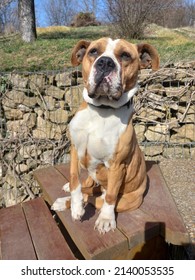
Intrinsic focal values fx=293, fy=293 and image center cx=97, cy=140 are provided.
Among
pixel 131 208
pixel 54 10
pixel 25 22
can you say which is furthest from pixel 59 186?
pixel 54 10

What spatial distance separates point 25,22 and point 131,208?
625cm

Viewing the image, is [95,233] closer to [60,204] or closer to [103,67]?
[60,204]

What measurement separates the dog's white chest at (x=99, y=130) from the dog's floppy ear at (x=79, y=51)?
1.24 feet

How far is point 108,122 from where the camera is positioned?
74.3 inches

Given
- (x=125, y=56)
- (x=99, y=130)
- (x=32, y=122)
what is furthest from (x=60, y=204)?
(x=32, y=122)

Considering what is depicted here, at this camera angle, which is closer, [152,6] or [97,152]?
[97,152]

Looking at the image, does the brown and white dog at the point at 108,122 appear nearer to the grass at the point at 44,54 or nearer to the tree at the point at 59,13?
the grass at the point at 44,54

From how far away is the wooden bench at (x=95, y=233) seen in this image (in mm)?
1846

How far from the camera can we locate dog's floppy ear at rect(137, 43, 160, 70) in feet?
6.41

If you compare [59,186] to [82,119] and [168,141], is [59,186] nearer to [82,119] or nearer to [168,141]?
[82,119]

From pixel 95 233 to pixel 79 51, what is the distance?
1236mm

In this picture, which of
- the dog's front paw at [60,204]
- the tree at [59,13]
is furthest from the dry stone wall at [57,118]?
the tree at [59,13]

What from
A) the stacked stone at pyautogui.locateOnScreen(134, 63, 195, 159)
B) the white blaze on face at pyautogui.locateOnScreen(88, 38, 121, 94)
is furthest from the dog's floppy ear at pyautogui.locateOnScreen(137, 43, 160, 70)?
the stacked stone at pyautogui.locateOnScreen(134, 63, 195, 159)

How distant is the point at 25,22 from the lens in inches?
278
